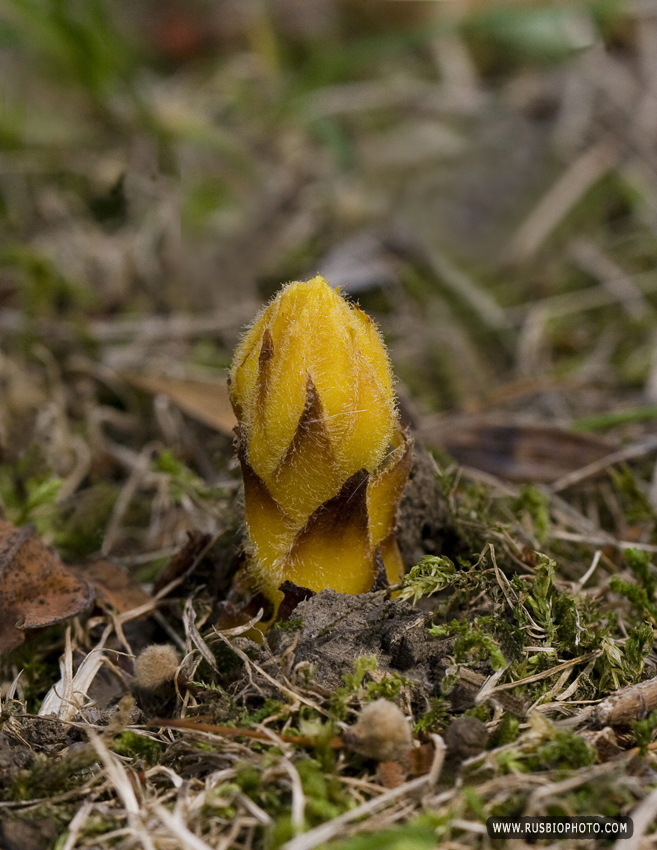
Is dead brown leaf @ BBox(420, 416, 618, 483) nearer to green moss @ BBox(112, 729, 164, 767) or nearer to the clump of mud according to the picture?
the clump of mud

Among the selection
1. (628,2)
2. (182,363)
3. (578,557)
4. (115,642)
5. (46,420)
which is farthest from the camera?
(628,2)

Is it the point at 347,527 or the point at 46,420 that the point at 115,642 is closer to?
the point at 347,527

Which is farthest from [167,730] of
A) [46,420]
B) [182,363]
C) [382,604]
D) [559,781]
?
[182,363]

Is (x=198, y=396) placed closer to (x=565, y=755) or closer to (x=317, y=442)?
(x=317, y=442)

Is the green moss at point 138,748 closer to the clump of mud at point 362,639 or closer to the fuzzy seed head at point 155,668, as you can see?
the fuzzy seed head at point 155,668

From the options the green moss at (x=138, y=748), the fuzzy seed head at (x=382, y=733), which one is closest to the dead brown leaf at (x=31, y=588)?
the green moss at (x=138, y=748)
